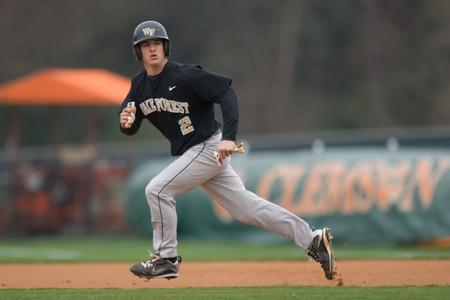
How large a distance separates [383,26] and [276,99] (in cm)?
441

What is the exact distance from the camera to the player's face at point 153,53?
26.7 feet

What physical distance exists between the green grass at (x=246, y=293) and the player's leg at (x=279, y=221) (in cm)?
31

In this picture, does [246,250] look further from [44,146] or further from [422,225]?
[44,146]

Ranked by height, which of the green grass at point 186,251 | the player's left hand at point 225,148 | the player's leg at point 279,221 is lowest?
the green grass at point 186,251

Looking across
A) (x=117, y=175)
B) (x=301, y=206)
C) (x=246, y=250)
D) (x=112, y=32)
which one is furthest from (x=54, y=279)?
(x=112, y=32)

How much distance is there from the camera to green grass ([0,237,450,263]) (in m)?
12.4

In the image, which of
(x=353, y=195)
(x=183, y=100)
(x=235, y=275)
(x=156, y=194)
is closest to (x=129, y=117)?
(x=183, y=100)

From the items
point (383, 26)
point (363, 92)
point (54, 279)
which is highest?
point (383, 26)

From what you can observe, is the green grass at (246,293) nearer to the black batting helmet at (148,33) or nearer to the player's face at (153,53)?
the player's face at (153,53)

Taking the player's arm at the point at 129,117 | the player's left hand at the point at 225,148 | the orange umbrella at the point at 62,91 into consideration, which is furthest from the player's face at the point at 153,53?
the orange umbrella at the point at 62,91

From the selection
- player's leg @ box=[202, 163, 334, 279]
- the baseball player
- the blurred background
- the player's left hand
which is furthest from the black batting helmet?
the blurred background

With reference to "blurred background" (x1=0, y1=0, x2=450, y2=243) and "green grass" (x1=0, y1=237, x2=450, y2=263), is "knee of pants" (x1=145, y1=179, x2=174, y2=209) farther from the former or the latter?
"blurred background" (x1=0, y1=0, x2=450, y2=243)

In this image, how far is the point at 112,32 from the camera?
119 ft

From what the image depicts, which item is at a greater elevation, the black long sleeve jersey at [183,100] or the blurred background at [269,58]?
the blurred background at [269,58]
